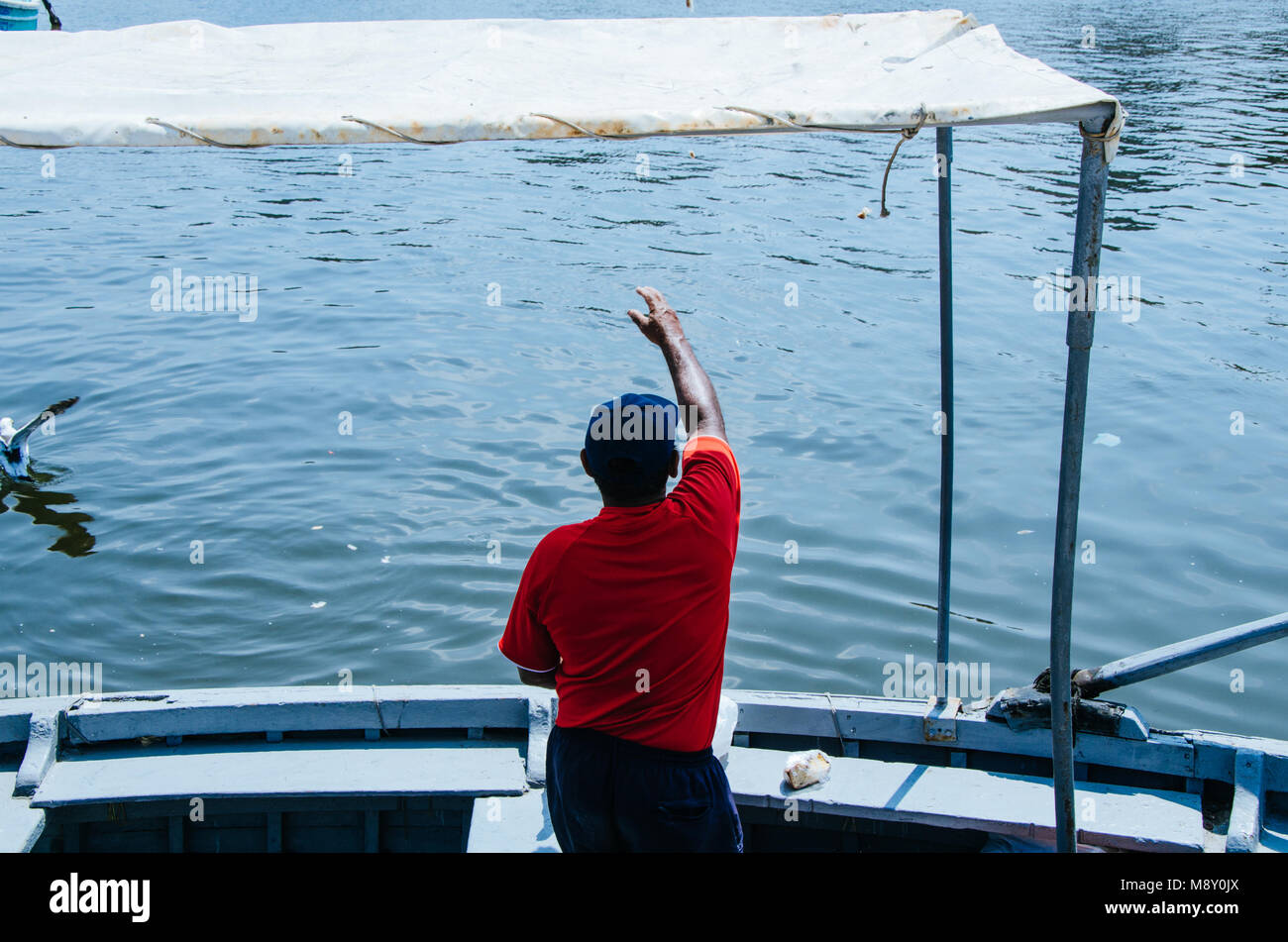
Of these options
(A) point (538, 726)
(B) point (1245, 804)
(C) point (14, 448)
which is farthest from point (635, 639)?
(C) point (14, 448)

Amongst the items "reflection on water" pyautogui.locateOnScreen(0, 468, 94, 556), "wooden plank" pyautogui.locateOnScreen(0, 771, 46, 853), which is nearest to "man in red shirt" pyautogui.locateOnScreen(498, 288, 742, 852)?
"wooden plank" pyautogui.locateOnScreen(0, 771, 46, 853)

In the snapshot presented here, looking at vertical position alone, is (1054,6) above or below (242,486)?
above

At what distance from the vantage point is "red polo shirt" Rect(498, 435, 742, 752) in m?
2.93

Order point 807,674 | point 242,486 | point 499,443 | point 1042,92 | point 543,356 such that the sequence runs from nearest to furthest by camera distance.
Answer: point 1042,92
point 807,674
point 242,486
point 499,443
point 543,356

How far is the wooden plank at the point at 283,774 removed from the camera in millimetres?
4590

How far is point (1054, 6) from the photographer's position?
33.0m

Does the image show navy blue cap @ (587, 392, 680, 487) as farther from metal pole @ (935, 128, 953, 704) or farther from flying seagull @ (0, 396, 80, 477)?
flying seagull @ (0, 396, 80, 477)

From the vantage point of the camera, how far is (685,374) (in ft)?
11.5

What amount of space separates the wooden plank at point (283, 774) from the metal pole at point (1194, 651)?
7.79 ft

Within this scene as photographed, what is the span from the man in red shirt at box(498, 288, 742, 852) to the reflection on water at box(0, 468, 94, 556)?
7.18 m

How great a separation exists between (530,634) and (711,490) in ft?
2.03
